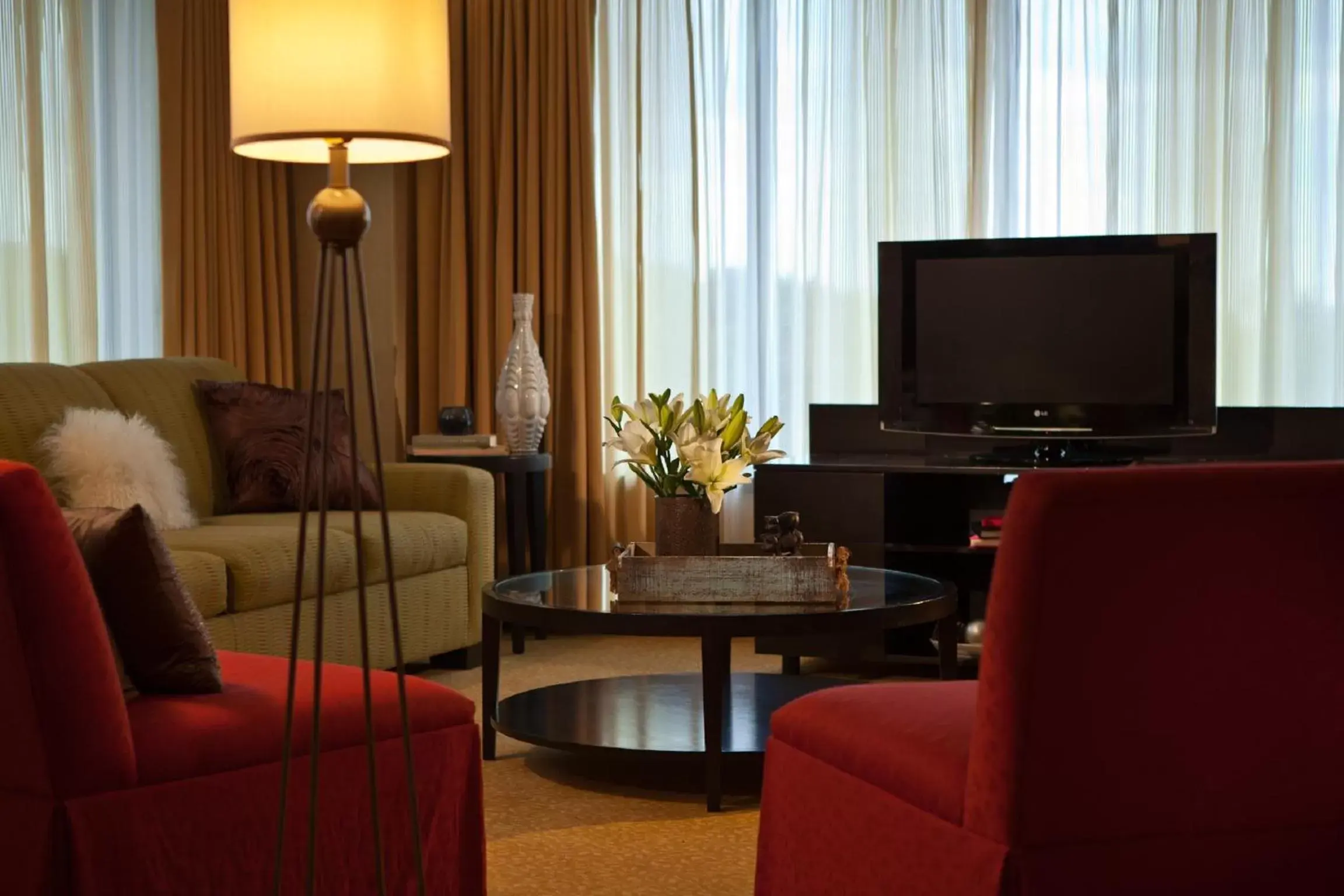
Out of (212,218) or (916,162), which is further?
(212,218)

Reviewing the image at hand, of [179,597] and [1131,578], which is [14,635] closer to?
[179,597]

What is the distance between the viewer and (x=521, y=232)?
19.4 feet

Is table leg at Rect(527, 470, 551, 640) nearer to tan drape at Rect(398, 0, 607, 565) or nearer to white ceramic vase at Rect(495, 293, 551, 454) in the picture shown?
white ceramic vase at Rect(495, 293, 551, 454)

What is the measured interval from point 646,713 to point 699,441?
674 millimetres

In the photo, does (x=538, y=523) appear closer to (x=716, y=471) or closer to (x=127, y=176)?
(x=127, y=176)

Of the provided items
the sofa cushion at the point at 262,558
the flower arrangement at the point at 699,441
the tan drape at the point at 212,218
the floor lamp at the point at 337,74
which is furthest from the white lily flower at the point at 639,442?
the tan drape at the point at 212,218

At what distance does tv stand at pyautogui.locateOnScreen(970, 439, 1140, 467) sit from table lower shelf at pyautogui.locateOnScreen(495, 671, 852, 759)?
1210 millimetres

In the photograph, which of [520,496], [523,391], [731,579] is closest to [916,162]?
[523,391]

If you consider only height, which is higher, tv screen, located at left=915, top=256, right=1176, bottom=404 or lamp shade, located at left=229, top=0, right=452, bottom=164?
lamp shade, located at left=229, top=0, right=452, bottom=164

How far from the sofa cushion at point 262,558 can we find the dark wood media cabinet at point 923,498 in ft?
4.55

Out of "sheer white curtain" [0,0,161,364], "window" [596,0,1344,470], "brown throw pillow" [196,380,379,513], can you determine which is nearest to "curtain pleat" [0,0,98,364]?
"sheer white curtain" [0,0,161,364]

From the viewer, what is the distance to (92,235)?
5328mm

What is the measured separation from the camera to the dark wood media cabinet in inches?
192

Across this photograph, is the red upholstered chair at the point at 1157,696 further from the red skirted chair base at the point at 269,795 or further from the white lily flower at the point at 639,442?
the white lily flower at the point at 639,442
